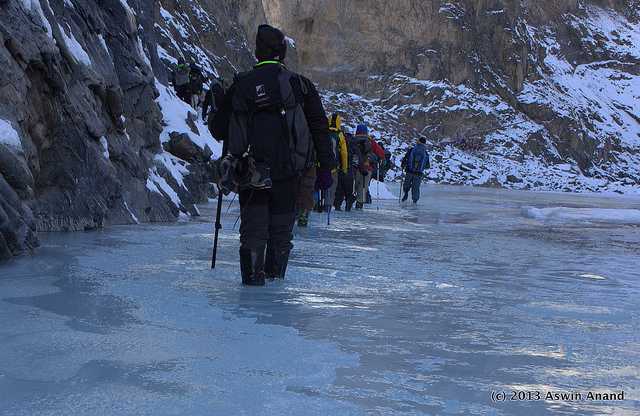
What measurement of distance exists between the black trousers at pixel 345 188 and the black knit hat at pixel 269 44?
10.4 metres

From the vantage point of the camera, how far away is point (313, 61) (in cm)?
7131

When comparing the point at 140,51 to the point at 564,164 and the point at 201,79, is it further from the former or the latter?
the point at 564,164

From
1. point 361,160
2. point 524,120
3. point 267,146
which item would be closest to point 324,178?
point 267,146

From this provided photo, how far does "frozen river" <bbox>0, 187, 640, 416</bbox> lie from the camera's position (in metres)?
3.02

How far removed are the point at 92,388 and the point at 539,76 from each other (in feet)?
248

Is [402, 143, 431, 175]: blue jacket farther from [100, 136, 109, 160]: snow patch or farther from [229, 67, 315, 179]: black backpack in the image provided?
[229, 67, 315, 179]: black backpack

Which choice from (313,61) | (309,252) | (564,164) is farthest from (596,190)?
(309,252)

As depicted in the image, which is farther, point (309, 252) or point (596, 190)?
point (596, 190)

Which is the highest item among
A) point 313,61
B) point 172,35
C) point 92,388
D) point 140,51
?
point 313,61

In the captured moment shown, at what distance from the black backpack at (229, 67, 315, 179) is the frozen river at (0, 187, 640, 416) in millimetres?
892

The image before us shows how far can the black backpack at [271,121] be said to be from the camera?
5.52 meters

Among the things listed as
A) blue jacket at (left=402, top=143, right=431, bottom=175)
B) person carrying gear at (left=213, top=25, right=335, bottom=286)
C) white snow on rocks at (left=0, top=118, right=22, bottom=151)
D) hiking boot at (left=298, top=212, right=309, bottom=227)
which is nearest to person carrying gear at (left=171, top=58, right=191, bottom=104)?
blue jacket at (left=402, top=143, right=431, bottom=175)

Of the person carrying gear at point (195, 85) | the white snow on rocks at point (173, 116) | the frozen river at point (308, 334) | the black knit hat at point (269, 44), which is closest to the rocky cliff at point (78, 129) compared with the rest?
the white snow on rocks at point (173, 116)

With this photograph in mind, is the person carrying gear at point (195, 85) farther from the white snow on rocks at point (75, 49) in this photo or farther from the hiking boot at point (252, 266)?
the hiking boot at point (252, 266)
